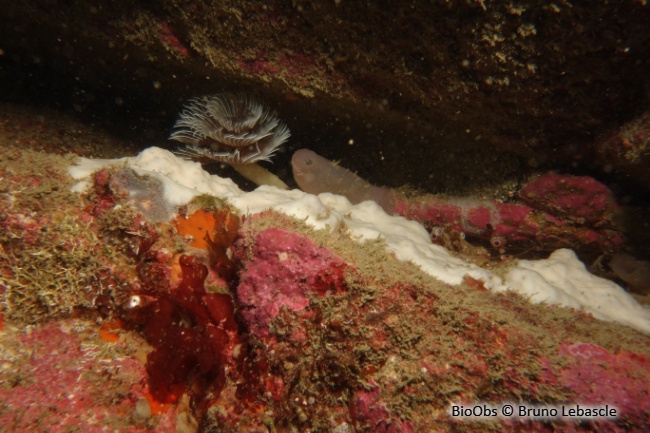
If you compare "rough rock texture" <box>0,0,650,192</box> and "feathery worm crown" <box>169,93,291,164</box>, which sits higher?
"rough rock texture" <box>0,0,650,192</box>

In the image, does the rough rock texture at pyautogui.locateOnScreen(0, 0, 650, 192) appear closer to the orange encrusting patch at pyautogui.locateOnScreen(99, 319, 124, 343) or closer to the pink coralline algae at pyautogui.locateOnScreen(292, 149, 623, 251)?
the pink coralline algae at pyautogui.locateOnScreen(292, 149, 623, 251)

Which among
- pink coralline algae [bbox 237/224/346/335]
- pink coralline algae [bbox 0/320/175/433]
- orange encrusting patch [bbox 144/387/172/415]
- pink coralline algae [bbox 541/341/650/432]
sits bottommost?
pink coralline algae [bbox 0/320/175/433]

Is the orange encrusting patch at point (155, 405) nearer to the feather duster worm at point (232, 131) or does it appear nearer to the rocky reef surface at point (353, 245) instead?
the rocky reef surface at point (353, 245)

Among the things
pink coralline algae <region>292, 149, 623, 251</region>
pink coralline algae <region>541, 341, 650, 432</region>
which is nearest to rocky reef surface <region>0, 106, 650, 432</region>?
pink coralline algae <region>541, 341, 650, 432</region>

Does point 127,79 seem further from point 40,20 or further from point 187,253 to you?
point 187,253

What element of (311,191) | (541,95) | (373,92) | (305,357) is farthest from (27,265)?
(541,95)

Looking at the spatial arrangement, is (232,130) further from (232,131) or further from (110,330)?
(110,330)
